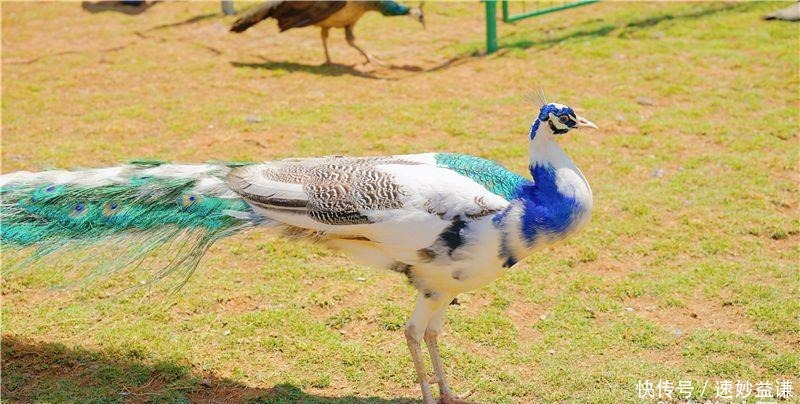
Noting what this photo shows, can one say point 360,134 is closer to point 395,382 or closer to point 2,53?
point 395,382

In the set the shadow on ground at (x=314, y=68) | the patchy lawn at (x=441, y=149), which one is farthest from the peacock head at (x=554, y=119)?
the shadow on ground at (x=314, y=68)

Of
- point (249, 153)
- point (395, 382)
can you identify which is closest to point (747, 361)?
point (395, 382)

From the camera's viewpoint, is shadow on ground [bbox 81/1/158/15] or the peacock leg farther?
shadow on ground [bbox 81/1/158/15]

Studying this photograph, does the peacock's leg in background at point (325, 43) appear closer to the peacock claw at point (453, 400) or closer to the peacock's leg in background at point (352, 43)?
the peacock's leg in background at point (352, 43)

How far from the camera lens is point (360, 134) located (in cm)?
765

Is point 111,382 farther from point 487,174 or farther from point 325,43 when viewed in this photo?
point 325,43

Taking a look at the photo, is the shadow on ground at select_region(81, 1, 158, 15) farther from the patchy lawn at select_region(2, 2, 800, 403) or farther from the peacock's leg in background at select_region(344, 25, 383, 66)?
the peacock's leg in background at select_region(344, 25, 383, 66)

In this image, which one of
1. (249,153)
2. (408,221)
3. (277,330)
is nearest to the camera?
(408,221)

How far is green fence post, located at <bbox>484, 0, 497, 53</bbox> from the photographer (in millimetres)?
9852

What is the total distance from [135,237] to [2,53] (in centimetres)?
753

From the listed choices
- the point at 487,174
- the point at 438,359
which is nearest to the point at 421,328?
the point at 438,359

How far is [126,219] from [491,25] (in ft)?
21.9

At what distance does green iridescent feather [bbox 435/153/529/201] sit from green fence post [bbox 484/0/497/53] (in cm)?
613

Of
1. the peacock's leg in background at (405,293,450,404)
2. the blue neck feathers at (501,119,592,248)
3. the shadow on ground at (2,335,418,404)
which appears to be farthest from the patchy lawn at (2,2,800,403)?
the blue neck feathers at (501,119,592,248)
